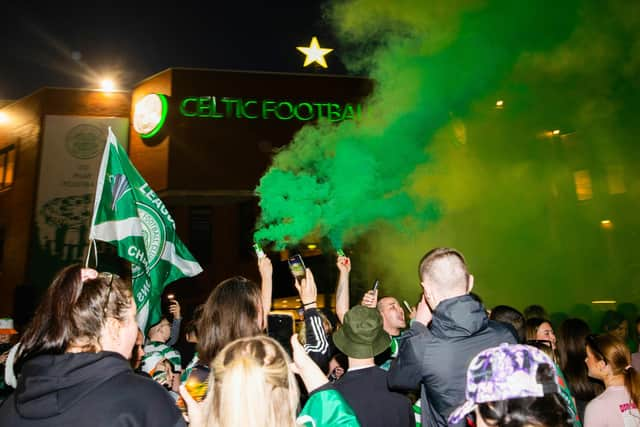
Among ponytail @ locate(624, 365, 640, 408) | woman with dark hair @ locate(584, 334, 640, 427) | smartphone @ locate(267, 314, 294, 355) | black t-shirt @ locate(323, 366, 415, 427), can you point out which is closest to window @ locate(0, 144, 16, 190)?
smartphone @ locate(267, 314, 294, 355)

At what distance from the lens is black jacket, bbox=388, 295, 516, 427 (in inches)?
104

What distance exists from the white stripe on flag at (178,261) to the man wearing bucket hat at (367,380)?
7.38 ft

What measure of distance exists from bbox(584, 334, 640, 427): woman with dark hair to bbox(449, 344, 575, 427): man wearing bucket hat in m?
2.41

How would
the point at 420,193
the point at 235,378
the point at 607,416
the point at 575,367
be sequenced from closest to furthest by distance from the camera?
1. the point at 235,378
2. the point at 607,416
3. the point at 575,367
4. the point at 420,193

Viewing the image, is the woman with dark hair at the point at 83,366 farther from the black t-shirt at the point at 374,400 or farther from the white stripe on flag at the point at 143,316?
the white stripe on flag at the point at 143,316

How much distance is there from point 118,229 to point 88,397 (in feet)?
8.64

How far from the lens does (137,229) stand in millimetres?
4344

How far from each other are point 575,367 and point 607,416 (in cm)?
121

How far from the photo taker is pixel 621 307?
48.3 ft

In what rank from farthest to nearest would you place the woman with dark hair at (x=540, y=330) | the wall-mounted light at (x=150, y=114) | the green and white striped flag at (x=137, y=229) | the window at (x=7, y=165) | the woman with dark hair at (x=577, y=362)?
the window at (x=7, y=165)
the wall-mounted light at (x=150, y=114)
the woman with dark hair at (x=540, y=330)
the woman with dark hair at (x=577, y=362)
the green and white striped flag at (x=137, y=229)

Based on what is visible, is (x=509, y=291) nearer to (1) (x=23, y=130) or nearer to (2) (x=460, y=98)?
(2) (x=460, y=98)

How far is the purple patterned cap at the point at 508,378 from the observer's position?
1576 mm

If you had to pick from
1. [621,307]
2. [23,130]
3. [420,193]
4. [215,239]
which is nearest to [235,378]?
[420,193]

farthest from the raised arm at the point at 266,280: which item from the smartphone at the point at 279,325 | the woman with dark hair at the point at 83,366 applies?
the woman with dark hair at the point at 83,366
